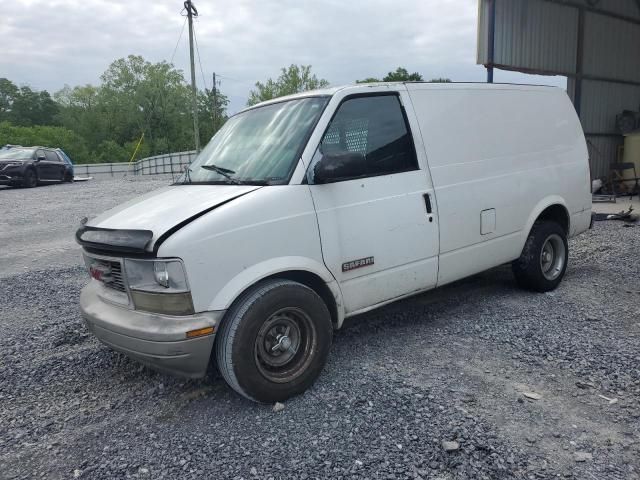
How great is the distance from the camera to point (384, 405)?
3154 mm

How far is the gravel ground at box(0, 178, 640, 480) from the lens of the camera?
8.70ft

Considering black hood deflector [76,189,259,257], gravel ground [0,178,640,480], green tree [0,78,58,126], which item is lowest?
gravel ground [0,178,640,480]

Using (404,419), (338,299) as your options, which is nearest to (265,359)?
(338,299)

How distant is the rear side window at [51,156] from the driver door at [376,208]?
66.5 feet

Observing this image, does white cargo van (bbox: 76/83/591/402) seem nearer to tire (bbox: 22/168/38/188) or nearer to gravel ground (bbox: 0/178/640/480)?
gravel ground (bbox: 0/178/640/480)

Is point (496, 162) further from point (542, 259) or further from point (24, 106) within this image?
point (24, 106)

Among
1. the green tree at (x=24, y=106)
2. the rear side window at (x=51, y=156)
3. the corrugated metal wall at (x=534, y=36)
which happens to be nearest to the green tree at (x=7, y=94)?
the green tree at (x=24, y=106)

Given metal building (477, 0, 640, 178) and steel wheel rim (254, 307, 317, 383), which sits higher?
metal building (477, 0, 640, 178)

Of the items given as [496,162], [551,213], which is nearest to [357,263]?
[496,162]

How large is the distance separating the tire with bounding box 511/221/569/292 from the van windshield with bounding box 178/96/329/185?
2800 mm

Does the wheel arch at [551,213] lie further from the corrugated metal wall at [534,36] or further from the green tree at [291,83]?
the green tree at [291,83]

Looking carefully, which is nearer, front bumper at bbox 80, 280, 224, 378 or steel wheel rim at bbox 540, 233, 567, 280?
front bumper at bbox 80, 280, 224, 378

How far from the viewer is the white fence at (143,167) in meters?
31.9

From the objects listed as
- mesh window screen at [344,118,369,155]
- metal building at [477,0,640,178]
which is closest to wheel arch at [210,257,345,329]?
mesh window screen at [344,118,369,155]
